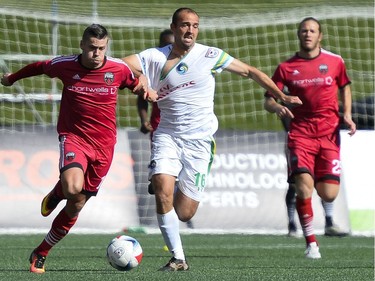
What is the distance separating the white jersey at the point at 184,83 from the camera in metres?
9.74

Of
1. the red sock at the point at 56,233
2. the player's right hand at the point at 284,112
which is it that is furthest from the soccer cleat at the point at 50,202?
the player's right hand at the point at 284,112

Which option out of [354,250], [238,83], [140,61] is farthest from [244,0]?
[140,61]

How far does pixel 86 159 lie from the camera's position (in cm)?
943

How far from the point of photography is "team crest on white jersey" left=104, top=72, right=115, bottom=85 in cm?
951

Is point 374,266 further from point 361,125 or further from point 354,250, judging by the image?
point 361,125

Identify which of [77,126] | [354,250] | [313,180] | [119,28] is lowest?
[354,250]

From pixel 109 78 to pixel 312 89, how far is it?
2.90 metres

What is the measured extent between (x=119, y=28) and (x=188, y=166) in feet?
33.1

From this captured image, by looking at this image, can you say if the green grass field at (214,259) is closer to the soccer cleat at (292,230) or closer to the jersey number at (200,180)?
the soccer cleat at (292,230)

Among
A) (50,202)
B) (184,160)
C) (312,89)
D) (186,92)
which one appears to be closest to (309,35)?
(312,89)

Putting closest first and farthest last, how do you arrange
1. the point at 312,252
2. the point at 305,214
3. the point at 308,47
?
the point at 312,252 < the point at 305,214 < the point at 308,47

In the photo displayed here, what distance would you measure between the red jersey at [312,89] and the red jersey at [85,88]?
2.57 metres

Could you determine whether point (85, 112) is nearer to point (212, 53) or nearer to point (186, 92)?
point (186, 92)

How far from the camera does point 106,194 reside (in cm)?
1462
